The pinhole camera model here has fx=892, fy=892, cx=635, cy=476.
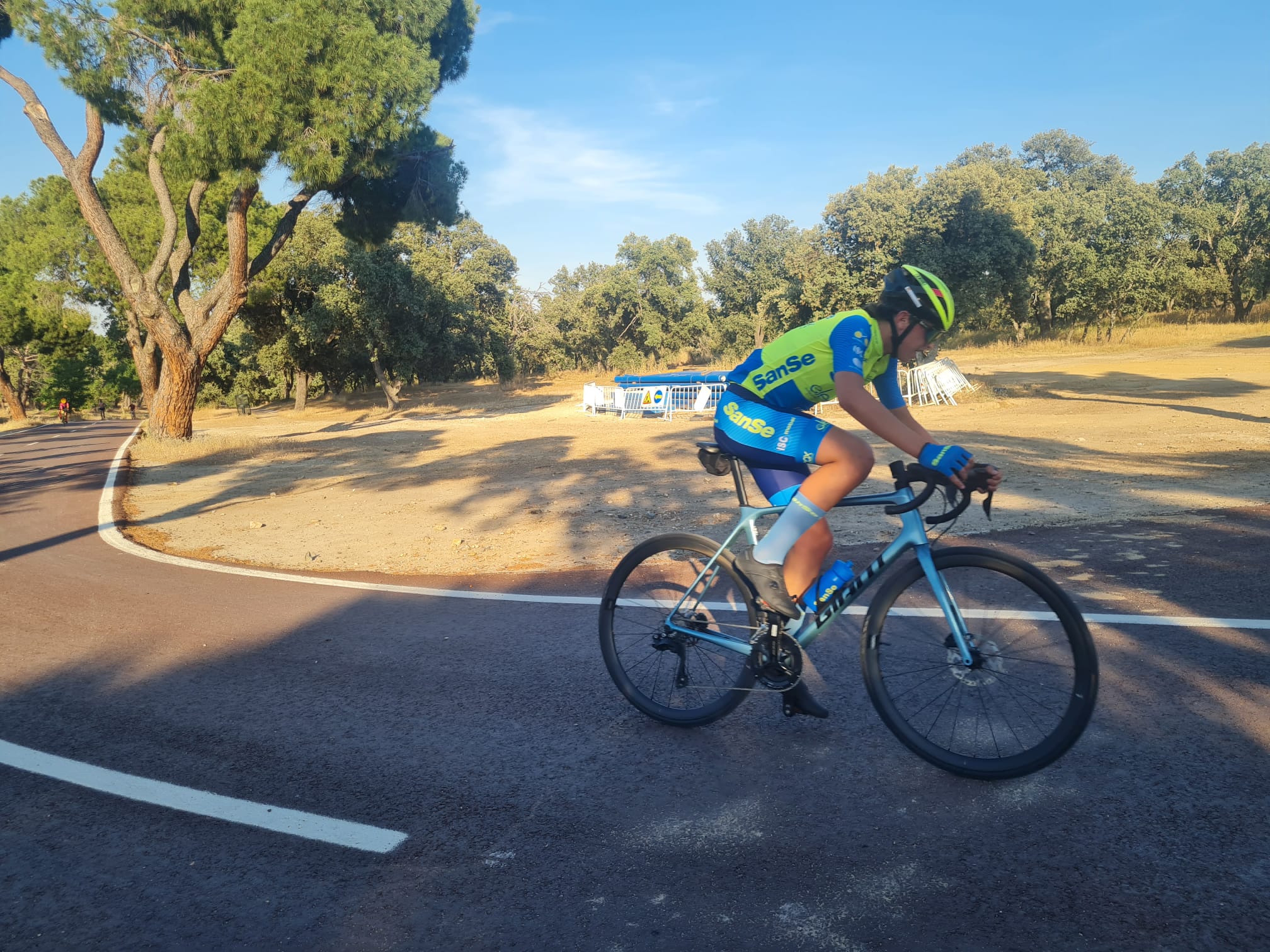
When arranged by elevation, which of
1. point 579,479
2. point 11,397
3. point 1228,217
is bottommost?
point 579,479

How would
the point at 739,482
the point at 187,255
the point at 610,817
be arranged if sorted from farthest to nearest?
the point at 187,255, the point at 739,482, the point at 610,817

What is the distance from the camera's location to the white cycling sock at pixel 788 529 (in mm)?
→ 3592

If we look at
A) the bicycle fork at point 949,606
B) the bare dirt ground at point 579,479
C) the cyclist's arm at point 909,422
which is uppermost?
the cyclist's arm at point 909,422

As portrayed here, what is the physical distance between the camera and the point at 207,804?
3334 millimetres

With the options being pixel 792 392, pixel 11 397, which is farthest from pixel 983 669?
pixel 11 397

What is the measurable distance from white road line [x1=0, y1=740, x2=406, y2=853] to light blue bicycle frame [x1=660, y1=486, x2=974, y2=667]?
154 centimetres

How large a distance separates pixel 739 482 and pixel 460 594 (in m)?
3.33

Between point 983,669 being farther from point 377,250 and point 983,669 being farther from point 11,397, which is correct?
point 11,397

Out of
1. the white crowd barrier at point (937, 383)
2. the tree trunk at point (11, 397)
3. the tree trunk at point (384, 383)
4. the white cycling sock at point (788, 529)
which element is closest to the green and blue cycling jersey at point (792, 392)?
the white cycling sock at point (788, 529)

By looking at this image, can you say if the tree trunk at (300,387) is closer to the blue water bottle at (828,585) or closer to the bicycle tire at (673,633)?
the bicycle tire at (673,633)

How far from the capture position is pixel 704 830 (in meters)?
3.01

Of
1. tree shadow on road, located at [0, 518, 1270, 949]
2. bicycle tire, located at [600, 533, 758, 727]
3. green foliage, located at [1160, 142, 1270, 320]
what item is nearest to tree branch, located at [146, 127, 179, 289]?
tree shadow on road, located at [0, 518, 1270, 949]

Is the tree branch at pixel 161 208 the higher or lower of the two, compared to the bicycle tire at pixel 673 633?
higher

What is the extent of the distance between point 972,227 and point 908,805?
131 ft
